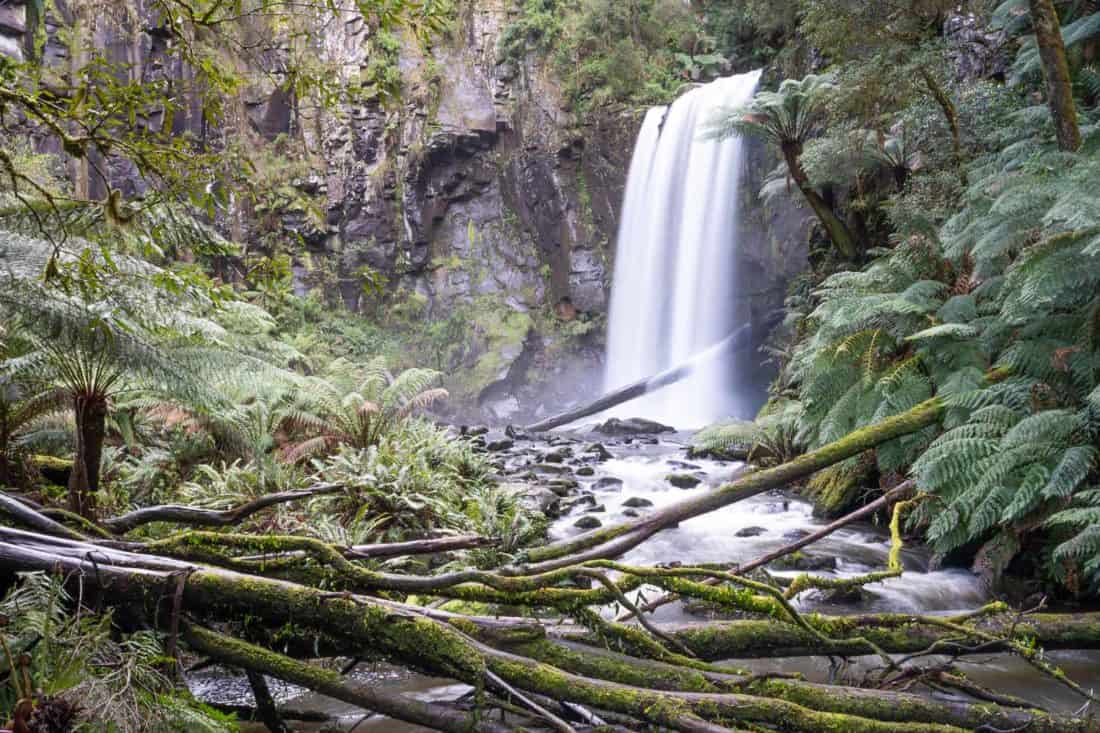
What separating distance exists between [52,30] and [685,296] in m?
18.5

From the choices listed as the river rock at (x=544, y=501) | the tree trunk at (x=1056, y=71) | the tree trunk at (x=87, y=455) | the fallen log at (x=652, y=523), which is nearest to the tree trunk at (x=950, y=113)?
the tree trunk at (x=1056, y=71)

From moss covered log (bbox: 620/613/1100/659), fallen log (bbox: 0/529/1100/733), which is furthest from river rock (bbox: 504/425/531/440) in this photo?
fallen log (bbox: 0/529/1100/733)

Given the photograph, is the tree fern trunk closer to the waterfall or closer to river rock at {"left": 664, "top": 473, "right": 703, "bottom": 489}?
river rock at {"left": 664, "top": 473, "right": 703, "bottom": 489}

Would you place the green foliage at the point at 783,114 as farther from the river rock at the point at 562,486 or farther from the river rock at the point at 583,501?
the river rock at the point at 583,501

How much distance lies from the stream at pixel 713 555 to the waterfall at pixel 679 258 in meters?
4.21

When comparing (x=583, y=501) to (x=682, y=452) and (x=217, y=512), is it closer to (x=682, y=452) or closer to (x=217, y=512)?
(x=682, y=452)

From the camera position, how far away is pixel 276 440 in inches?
307

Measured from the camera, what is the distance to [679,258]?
58.1 feet

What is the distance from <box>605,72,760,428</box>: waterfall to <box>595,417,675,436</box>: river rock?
197 centimetres

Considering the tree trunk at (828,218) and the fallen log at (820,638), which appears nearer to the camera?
the fallen log at (820,638)

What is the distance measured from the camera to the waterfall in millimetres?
16594

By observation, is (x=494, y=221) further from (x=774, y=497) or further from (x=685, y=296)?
(x=774, y=497)

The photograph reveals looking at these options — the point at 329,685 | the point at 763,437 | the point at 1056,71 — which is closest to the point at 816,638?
the point at 329,685

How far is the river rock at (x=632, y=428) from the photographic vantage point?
13500 mm
